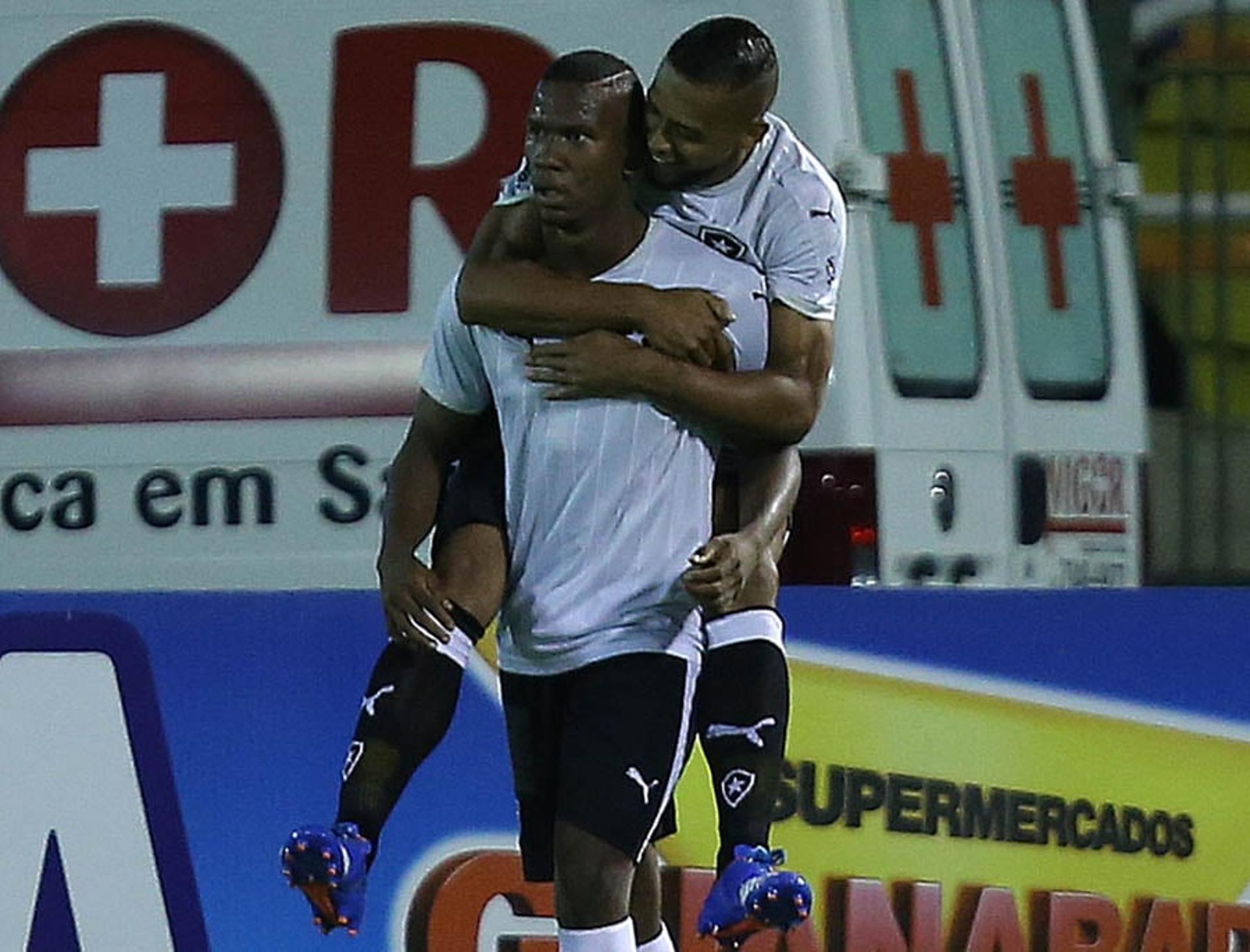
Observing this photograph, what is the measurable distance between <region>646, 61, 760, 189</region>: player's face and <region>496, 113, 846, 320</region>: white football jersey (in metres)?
0.04

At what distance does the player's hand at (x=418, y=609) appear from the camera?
12.1 ft

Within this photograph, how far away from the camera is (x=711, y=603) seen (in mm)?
3672

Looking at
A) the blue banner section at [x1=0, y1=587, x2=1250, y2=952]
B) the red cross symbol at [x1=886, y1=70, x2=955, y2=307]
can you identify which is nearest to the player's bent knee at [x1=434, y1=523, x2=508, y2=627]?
the blue banner section at [x1=0, y1=587, x2=1250, y2=952]

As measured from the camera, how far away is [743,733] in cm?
377

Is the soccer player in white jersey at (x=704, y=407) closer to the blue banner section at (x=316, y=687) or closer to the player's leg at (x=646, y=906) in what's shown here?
the player's leg at (x=646, y=906)

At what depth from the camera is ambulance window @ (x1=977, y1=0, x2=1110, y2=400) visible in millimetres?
5727

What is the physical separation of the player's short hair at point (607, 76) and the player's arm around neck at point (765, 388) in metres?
0.29

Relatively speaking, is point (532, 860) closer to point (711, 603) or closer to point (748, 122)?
point (711, 603)

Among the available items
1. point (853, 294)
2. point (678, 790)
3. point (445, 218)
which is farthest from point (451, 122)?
point (678, 790)

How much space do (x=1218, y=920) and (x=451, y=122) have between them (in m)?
2.05

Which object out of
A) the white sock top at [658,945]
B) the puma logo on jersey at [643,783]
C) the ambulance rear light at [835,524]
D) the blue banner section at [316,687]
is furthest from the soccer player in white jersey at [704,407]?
the ambulance rear light at [835,524]

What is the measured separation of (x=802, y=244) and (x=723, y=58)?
29cm

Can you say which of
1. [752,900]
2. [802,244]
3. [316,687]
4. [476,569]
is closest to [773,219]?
[802,244]

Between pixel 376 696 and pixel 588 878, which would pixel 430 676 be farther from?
pixel 588 878
